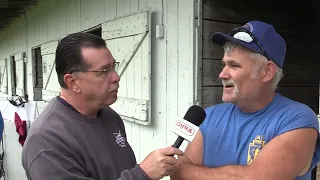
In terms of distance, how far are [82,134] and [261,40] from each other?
837 millimetres

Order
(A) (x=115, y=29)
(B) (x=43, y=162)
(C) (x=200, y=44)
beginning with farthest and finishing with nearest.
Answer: (A) (x=115, y=29) → (C) (x=200, y=44) → (B) (x=43, y=162)

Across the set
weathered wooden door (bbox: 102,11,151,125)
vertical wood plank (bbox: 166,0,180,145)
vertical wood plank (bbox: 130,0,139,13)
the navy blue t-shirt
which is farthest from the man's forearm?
vertical wood plank (bbox: 130,0,139,13)

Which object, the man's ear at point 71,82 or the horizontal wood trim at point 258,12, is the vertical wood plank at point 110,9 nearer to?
the horizontal wood trim at point 258,12

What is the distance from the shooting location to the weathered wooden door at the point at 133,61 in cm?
297

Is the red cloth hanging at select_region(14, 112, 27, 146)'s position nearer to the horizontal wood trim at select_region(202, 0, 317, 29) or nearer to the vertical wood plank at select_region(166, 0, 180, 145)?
the vertical wood plank at select_region(166, 0, 180, 145)

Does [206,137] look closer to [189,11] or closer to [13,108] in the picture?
[189,11]

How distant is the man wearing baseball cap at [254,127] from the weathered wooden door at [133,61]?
1.50 m

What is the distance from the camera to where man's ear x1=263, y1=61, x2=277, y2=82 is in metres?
1.40

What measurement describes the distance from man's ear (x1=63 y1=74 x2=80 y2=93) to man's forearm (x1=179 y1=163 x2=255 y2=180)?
54 cm

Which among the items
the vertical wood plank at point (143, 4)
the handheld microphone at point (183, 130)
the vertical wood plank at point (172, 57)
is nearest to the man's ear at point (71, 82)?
the handheld microphone at point (183, 130)

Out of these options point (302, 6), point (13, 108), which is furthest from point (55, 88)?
point (302, 6)

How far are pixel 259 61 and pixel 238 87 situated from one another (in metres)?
0.14

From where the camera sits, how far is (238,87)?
1400 mm

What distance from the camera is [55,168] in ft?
3.45
